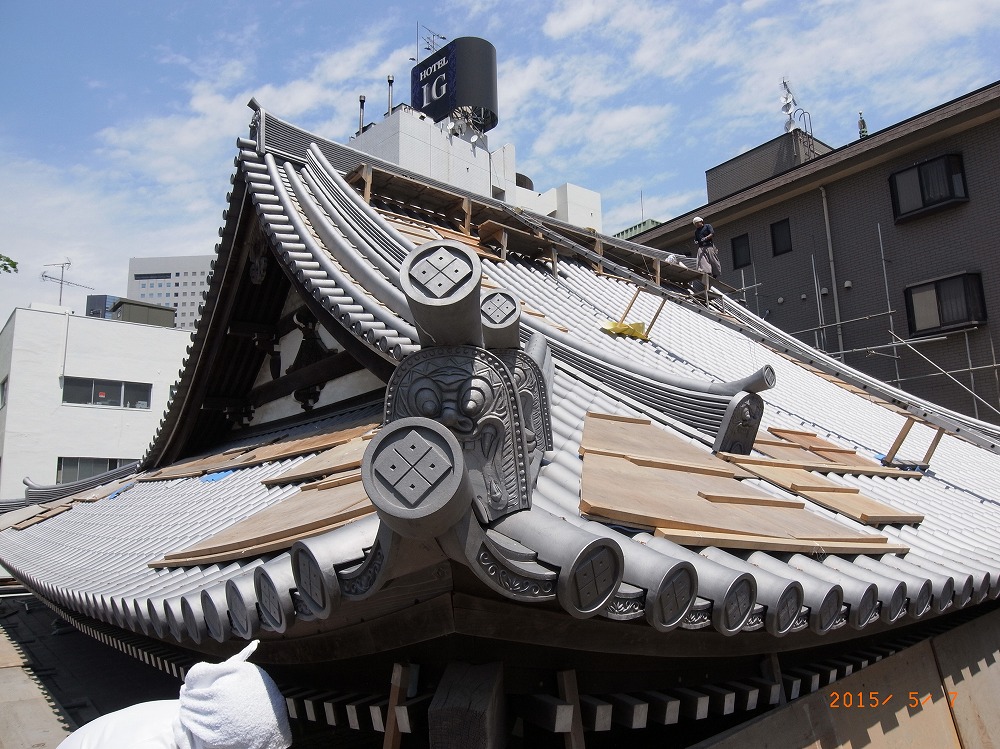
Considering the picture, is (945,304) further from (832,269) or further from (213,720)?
(213,720)

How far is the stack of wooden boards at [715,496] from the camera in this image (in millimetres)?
3104

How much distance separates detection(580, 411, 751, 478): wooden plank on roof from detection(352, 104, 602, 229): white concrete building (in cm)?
2193

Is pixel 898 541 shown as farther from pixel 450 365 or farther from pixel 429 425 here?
pixel 429 425

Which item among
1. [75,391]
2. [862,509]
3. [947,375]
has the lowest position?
[862,509]

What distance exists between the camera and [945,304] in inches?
694

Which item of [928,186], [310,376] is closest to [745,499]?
[310,376]

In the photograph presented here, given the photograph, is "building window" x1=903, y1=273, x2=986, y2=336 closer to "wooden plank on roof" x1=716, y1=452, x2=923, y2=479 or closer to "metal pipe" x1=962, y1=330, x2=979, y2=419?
"metal pipe" x1=962, y1=330, x2=979, y2=419

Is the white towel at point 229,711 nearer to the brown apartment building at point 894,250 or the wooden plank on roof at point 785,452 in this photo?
the wooden plank on roof at point 785,452

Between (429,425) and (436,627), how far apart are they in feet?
3.11

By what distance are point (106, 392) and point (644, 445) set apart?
27.6 metres

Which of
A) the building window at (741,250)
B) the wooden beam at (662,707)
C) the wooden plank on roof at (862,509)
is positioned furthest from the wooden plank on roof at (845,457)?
the building window at (741,250)

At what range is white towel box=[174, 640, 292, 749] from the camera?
7.28 feet

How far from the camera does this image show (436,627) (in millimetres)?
2502

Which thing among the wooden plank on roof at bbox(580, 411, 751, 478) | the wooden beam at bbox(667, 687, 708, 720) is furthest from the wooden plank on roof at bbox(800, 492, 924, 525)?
the wooden beam at bbox(667, 687, 708, 720)
